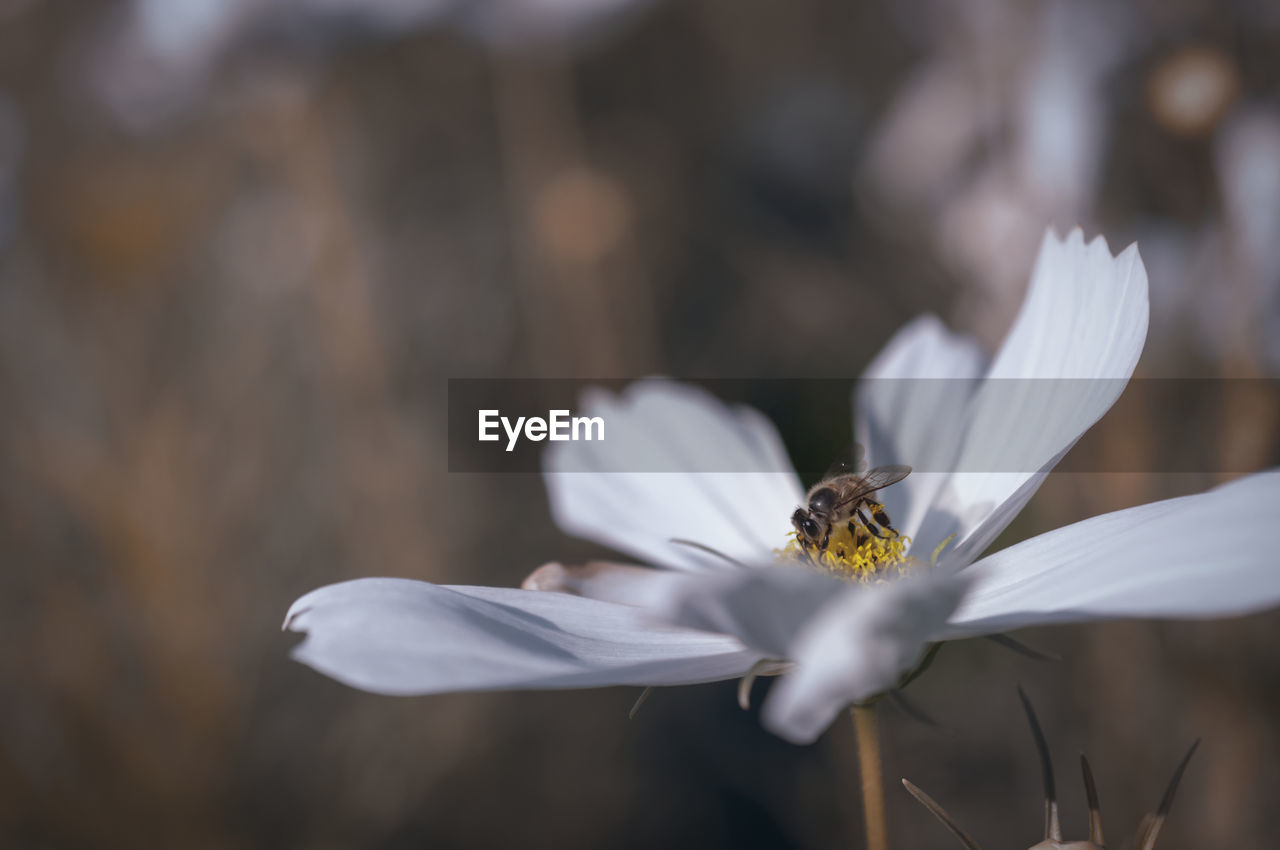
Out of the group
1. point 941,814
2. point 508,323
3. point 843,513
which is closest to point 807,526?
point 843,513

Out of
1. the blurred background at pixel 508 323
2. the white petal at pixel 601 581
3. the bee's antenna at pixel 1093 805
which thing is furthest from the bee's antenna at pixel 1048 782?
the blurred background at pixel 508 323

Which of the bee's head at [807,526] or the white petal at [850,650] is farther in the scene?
the bee's head at [807,526]

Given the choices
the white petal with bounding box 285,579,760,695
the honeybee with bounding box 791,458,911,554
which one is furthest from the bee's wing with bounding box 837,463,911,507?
the white petal with bounding box 285,579,760,695

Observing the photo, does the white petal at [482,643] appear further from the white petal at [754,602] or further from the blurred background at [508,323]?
the blurred background at [508,323]

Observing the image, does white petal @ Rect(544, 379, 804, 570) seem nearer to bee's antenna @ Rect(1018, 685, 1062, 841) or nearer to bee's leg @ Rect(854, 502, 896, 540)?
bee's leg @ Rect(854, 502, 896, 540)

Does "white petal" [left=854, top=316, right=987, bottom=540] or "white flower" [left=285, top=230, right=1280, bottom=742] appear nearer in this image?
"white flower" [left=285, top=230, right=1280, bottom=742]

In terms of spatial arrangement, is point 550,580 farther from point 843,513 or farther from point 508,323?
point 508,323
